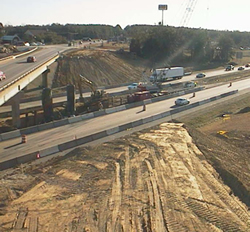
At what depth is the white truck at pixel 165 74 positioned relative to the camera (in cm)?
5949

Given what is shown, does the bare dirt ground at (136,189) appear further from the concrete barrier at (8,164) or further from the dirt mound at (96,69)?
the dirt mound at (96,69)

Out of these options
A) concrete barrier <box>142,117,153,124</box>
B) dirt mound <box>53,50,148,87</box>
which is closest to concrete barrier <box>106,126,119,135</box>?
concrete barrier <box>142,117,153,124</box>

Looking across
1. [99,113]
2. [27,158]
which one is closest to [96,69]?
[99,113]

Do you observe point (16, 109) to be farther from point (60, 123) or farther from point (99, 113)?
point (99, 113)

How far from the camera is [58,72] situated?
58.8m

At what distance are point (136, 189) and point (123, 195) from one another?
96 centimetres

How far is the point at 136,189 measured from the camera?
58.5ft

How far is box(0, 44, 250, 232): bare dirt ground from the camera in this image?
14.9 m

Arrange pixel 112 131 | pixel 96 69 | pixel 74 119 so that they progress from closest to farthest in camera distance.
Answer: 1. pixel 112 131
2. pixel 74 119
3. pixel 96 69

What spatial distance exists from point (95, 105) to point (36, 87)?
16.2m

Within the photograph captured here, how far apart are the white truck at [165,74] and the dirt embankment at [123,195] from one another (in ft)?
120

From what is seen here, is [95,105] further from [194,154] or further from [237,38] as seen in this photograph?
[237,38]

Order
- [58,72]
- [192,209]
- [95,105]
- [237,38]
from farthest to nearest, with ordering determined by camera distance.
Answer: [237,38] < [58,72] < [95,105] < [192,209]

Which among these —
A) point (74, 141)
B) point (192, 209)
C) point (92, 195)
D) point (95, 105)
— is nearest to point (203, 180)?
point (192, 209)
